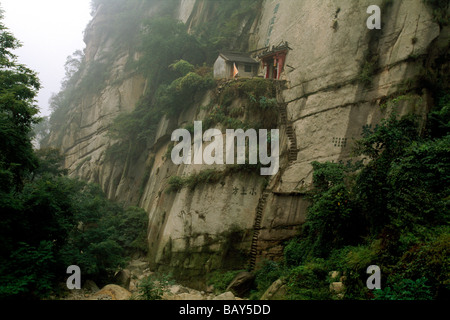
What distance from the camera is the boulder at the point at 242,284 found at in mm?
13331

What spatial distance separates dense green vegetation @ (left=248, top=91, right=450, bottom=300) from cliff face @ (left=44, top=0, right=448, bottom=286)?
212 cm

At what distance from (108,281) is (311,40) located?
17.2 metres

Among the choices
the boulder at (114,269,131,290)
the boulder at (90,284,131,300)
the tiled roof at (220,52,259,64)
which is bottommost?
the boulder at (114,269,131,290)

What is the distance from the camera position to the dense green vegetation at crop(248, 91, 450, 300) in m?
7.27

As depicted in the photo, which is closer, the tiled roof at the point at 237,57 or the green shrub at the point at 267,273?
the green shrub at the point at 267,273

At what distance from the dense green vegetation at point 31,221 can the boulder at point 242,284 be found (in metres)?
5.98

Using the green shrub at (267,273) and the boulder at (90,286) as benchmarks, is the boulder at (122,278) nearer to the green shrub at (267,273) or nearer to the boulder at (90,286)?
the boulder at (90,286)

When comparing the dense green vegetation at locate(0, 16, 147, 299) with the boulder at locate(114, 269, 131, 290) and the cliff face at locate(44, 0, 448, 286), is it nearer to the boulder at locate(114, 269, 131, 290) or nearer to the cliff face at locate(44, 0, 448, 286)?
the boulder at locate(114, 269, 131, 290)

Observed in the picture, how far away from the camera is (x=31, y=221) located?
1153 cm

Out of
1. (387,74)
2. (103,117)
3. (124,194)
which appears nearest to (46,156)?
(124,194)

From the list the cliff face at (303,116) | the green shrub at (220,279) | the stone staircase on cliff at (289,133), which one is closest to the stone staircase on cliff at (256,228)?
the cliff face at (303,116)

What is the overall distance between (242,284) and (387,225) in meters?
6.82

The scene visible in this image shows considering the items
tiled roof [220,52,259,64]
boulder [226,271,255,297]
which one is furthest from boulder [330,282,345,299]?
tiled roof [220,52,259,64]
